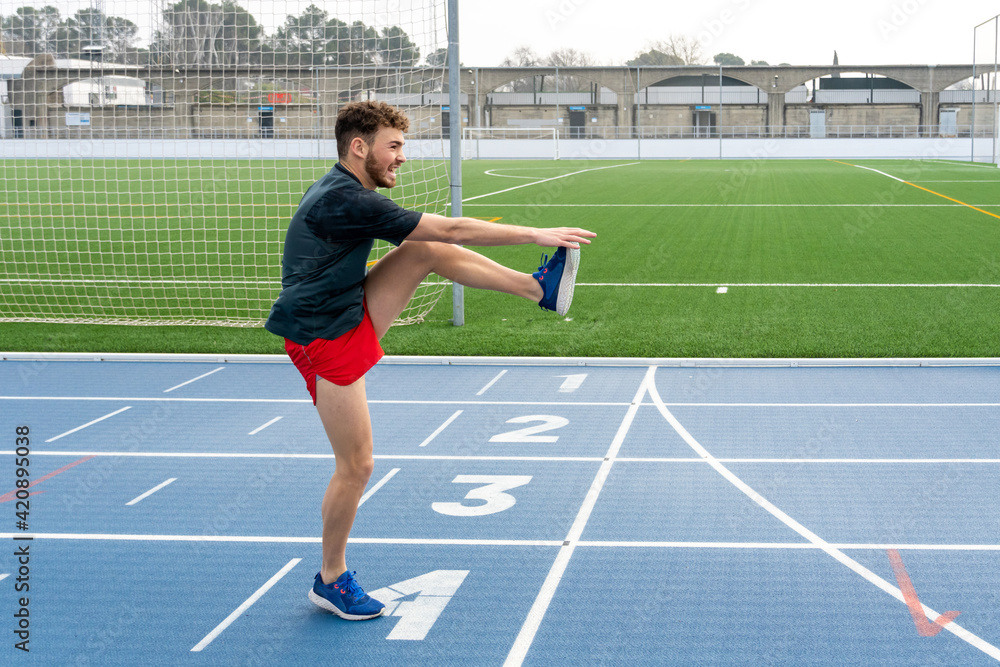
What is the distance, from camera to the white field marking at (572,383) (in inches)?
328

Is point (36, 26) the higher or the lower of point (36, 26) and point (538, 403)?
the higher

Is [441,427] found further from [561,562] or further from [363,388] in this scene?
[363,388]

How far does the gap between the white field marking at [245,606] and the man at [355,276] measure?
369mm

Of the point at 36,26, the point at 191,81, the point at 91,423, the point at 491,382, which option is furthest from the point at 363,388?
the point at 191,81

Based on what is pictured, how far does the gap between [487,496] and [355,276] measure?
220cm

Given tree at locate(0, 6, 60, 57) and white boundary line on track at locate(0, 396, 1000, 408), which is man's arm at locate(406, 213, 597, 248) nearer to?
white boundary line on track at locate(0, 396, 1000, 408)

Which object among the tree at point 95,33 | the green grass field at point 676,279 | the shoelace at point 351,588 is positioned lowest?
the shoelace at point 351,588

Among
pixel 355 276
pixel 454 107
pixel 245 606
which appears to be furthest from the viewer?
pixel 454 107

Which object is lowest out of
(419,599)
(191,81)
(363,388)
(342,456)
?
(419,599)

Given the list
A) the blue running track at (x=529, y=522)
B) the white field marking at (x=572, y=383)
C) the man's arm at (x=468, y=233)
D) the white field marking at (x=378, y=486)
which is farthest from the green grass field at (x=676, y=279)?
the man's arm at (x=468, y=233)

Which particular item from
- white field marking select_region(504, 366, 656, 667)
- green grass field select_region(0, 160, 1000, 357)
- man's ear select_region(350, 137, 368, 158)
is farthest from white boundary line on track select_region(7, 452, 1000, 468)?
green grass field select_region(0, 160, 1000, 357)

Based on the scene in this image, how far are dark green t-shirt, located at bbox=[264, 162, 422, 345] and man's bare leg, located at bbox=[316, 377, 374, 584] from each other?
0.26m

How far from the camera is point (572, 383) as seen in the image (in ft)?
28.0

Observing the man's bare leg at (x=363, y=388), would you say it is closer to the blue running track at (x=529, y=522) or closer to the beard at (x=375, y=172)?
the beard at (x=375, y=172)
